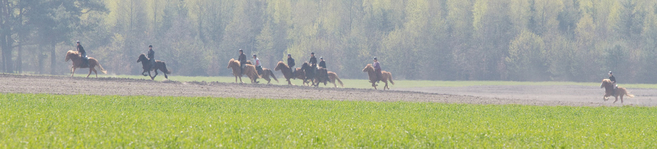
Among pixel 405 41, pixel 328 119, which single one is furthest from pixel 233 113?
pixel 405 41

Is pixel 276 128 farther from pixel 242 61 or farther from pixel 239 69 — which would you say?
pixel 239 69

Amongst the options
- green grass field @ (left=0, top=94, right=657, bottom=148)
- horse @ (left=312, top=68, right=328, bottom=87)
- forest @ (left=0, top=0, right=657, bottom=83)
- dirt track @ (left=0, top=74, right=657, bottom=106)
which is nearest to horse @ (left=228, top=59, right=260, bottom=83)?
dirt track @ (left=0, top=74, right=657, bottom=106)

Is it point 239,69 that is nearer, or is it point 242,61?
point 242,61

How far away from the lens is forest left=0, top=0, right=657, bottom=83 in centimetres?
8081

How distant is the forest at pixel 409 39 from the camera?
80.8 m

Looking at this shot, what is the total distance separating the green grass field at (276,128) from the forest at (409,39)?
61049mm

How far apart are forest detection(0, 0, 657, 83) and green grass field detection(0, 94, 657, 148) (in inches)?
2404

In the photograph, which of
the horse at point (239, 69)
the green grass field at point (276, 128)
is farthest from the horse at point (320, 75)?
the green grass field at point (276, 128)

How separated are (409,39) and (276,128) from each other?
7068 cm

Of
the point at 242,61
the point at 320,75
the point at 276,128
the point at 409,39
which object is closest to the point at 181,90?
the point at 242,61

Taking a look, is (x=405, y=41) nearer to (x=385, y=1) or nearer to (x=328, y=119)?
(x=385, y=1)

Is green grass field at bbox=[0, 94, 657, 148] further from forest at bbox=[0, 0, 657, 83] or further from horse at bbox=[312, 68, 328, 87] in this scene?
forest at bbox=[0, 0, 657, 83]

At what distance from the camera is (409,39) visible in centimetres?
8356

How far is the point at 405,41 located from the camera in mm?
83625
